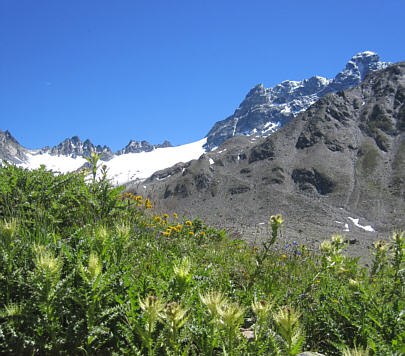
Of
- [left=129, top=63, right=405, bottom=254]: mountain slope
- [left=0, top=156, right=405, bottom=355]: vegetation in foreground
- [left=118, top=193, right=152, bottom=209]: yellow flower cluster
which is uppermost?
[left=129, top=63, right=405, bottom=254]: mountain slope

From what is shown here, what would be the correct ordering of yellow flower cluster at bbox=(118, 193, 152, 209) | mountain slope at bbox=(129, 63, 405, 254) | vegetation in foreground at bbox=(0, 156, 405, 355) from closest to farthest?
vegetation in foreground at bbox=(0, 156, 405, 355) < yellow flower cluster at bbox=(118, 193, 152, 209) < mountain slope at bbox=(129, 63, 405, 254)

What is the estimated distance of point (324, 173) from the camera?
10088 cm

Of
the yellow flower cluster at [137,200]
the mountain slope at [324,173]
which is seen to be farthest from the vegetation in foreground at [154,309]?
the mountain slope at [324,173]

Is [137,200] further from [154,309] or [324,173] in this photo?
[324,173]

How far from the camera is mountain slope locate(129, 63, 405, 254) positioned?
82.3 meters

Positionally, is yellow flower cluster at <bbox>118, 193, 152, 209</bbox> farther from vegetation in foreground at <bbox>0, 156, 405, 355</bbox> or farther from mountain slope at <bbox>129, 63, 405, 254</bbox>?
mountain slope at <bbox>129, 63, 405, 254</bbox>

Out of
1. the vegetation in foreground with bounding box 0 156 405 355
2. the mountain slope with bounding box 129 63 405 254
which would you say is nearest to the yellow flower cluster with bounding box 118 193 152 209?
the vegetation in foreground with bounding box 0 156 405 355

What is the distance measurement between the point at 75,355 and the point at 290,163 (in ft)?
376

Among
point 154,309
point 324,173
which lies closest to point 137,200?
point 154,309

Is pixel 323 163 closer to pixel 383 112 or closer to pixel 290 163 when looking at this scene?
pixel 290 163

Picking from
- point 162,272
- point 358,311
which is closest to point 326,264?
point 358,311

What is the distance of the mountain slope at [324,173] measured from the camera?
8231 cm

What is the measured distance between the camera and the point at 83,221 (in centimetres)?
422

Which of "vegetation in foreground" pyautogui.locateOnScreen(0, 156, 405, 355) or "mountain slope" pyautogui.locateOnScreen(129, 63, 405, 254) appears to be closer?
"vegetation in foreground" pyautogui.locateOnScreen(0, 156, 405, 355)
